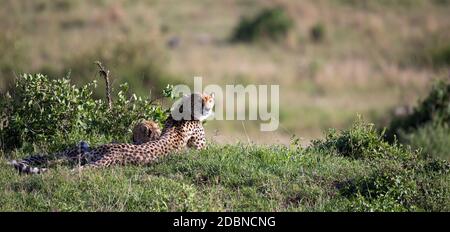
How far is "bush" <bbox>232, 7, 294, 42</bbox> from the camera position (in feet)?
89.8

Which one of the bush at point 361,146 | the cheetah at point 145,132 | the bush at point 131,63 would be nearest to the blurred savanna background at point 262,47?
the bush at point 131,63

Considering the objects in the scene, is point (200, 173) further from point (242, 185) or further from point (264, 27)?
point (264, 27)

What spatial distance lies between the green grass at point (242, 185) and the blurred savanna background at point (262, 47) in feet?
36.6

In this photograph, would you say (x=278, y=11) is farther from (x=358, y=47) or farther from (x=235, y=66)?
(x=235, y=66)

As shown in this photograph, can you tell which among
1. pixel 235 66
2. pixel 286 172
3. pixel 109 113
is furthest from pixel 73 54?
pixel 286 172

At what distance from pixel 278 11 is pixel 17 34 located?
382 inches

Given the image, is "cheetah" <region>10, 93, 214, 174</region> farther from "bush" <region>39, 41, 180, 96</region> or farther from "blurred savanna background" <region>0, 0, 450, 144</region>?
"bush" <region>39, 41, 180, 96</region>

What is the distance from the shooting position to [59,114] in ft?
30.0

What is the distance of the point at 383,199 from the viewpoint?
7.32 m

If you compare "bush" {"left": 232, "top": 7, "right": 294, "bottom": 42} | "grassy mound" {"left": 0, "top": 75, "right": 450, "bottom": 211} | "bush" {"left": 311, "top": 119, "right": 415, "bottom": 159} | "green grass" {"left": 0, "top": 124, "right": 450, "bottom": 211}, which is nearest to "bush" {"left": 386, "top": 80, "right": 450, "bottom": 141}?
"bush" {"left": 311, "top": 119, "right": 415, "bottom": 159}

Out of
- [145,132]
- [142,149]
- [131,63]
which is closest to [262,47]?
[131,63]

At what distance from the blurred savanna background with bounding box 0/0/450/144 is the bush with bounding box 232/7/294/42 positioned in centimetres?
4

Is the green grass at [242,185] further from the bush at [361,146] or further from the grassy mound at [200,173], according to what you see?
the bush at [361,146]

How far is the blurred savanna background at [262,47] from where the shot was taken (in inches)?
881
